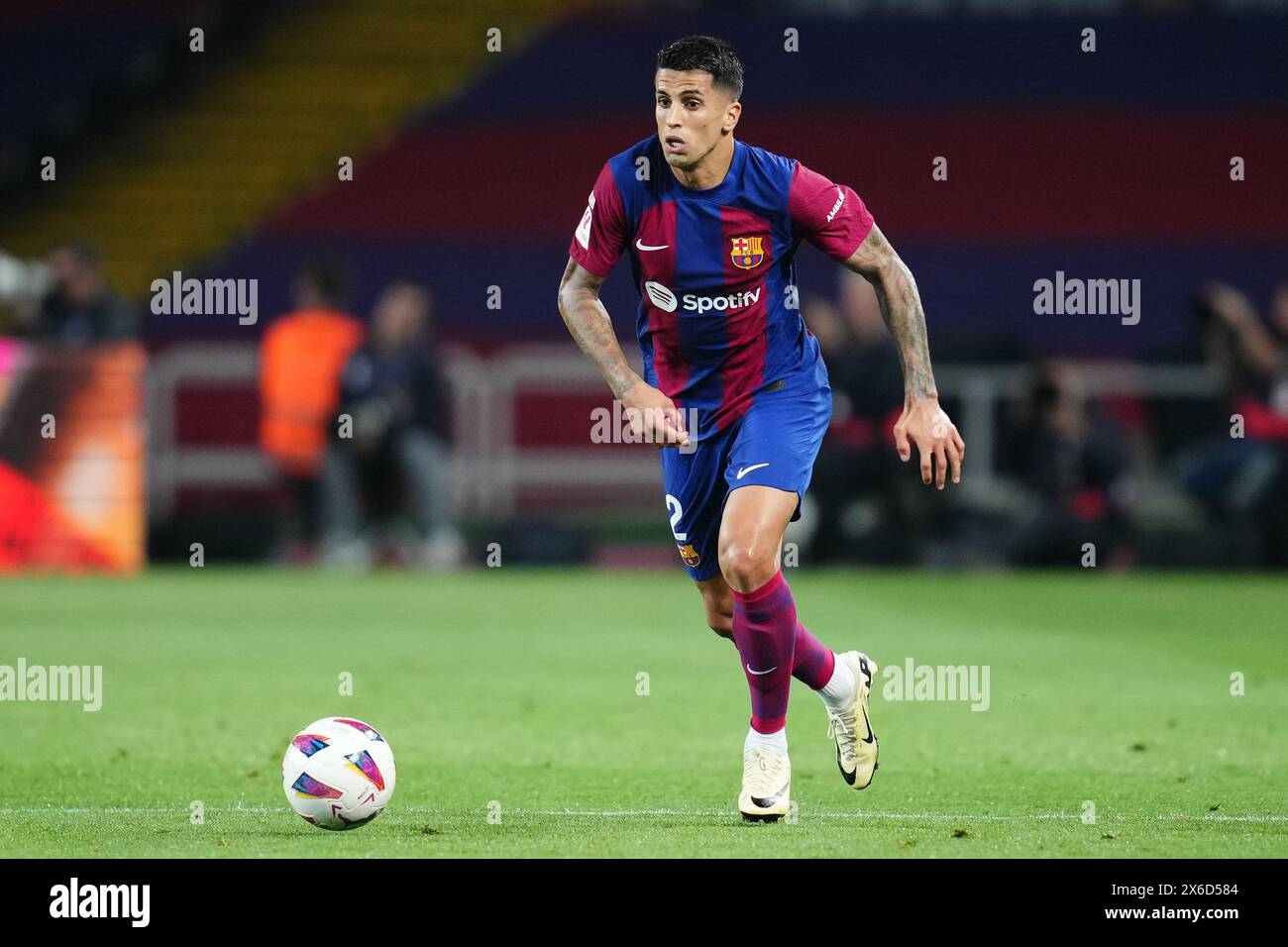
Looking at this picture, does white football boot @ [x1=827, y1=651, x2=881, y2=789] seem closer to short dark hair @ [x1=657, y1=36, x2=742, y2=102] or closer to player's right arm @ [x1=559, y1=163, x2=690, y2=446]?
player's right arm @ [x1=559, y1=163, x2=690, y2=446]

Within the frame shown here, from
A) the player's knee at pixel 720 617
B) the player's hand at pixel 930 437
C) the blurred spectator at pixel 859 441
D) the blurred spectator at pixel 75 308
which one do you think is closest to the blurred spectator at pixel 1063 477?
the blurred spectator at pixel 859 441

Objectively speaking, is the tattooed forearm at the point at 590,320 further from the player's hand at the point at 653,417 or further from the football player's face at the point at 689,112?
the football player's face at the point at 689,112

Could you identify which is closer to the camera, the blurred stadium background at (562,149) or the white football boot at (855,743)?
the white football boot at (855,743)

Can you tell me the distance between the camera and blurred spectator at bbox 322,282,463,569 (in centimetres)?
1744

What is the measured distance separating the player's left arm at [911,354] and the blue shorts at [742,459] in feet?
1.07

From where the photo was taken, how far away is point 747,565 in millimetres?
6875

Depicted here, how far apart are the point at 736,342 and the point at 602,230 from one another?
568mm

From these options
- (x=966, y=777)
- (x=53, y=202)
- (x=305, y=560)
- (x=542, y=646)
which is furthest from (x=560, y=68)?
(x=966, y=777)

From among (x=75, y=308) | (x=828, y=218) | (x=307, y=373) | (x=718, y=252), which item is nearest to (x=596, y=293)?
(x=718, y=252)

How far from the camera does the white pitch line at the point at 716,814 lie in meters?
6.90

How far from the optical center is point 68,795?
7.40m

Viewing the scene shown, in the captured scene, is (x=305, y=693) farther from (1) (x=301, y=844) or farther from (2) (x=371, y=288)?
(2) (x=371, y=288)

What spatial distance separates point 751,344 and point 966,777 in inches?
70.1

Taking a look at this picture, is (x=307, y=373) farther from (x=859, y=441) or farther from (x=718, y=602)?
(x=718, y=602)
